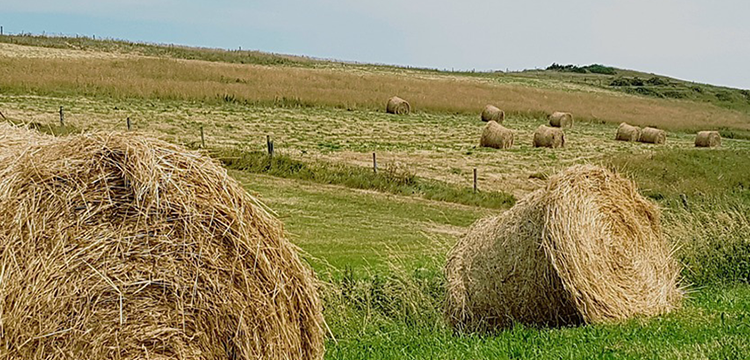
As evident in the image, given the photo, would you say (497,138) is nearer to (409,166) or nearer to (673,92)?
(409,166)

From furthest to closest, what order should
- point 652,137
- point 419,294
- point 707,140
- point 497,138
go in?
1. point 652,137
2. point 707,140
3. point 497,138
4. point 419,294

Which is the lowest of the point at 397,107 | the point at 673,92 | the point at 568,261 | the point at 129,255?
the point at 673,92

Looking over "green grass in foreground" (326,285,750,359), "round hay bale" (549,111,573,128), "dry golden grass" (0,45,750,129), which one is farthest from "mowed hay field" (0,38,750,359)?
"round hay bale" (549,111,573,128)

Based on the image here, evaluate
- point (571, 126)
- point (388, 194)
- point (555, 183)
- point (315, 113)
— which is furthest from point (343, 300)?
point (571, 126)

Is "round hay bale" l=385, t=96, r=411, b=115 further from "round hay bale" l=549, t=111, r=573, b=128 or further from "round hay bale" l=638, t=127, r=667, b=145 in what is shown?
"round hay bale" l=638, t=127, r=667, b=145

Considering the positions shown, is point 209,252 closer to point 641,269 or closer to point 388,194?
point 641,269

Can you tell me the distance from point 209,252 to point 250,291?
0.42 meters

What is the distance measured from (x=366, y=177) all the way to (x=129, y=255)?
1725cm

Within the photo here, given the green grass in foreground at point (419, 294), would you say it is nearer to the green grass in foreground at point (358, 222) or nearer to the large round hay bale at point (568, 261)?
the green grass in foreground at point (358, 222)

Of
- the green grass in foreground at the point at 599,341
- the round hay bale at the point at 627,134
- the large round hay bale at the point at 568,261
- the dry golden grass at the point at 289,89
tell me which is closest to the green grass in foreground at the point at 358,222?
the large round hay bale at the point at 568,261

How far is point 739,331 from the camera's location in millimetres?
8141

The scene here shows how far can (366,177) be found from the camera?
22953mm

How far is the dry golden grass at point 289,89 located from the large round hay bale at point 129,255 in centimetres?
3866

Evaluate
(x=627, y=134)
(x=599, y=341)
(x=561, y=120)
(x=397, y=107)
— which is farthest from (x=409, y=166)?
(x=561, y=120)
